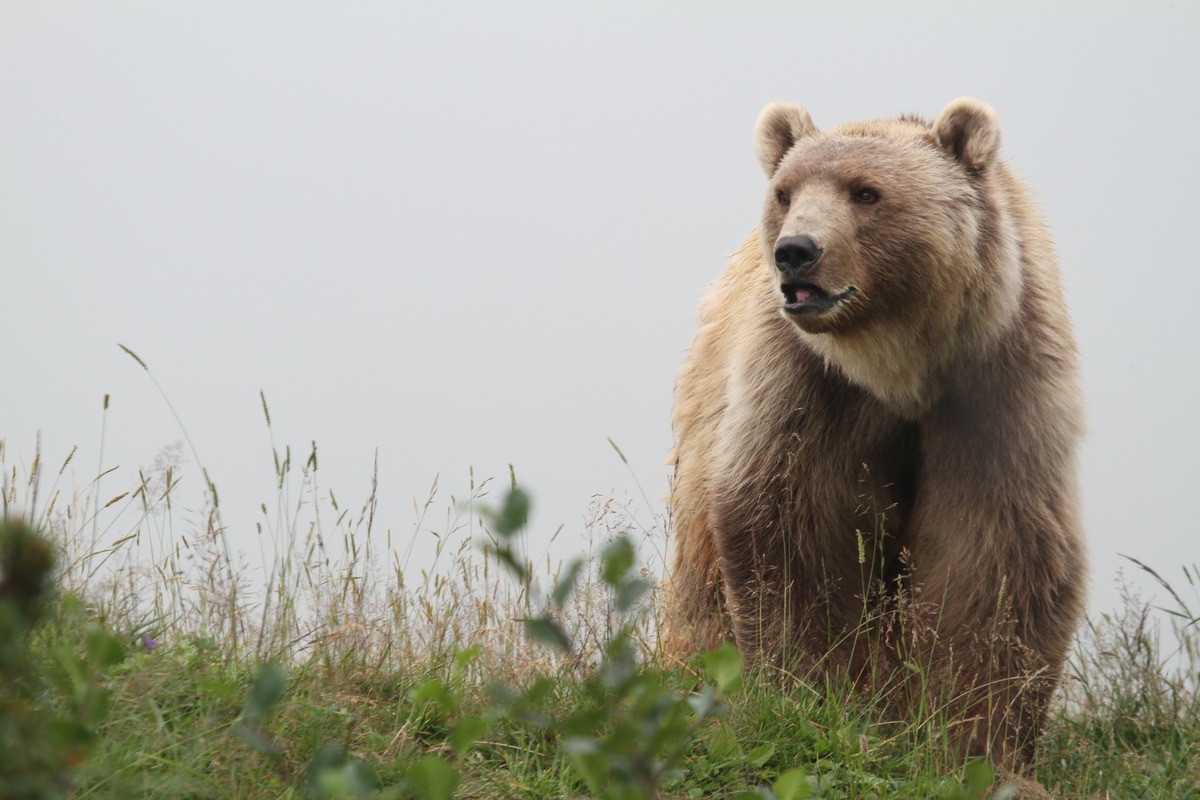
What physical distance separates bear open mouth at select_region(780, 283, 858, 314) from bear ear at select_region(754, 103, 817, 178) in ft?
2.89

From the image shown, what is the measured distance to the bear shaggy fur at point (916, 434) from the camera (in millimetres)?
4363

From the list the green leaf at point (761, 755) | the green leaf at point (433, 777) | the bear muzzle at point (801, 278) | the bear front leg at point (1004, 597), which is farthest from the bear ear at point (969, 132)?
the green leaf at point (433, 777)

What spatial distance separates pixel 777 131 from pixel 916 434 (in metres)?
1.29

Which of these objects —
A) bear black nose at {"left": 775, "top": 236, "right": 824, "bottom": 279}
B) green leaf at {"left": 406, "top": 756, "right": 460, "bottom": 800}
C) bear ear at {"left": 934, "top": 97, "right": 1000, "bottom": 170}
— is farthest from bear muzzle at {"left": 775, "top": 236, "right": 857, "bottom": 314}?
green leaf at {"left": 406, "top": 756, "right": 460, "bottom": 800}

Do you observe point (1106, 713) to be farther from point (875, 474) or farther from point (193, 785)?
point (193, 785)

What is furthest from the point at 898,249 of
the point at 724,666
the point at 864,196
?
the point at 724,666

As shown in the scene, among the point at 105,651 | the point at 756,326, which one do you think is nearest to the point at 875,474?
the point at 756,326

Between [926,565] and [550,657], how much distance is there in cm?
150

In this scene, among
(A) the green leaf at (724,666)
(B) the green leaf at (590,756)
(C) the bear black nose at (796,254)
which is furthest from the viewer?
(C) the bear black nose at (796,254)

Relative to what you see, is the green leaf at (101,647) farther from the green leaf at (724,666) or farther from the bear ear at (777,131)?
the bear ear at (777,131)

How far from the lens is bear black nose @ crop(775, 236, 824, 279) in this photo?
4074mm

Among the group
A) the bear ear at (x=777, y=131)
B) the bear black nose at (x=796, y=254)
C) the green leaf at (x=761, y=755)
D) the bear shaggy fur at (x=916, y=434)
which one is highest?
the bear ear at (x=777, y=131)

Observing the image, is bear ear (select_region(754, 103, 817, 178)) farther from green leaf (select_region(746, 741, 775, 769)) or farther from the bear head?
green leaf (select_region(746, 741, 775, 769))

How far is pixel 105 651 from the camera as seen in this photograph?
1.52 metres
